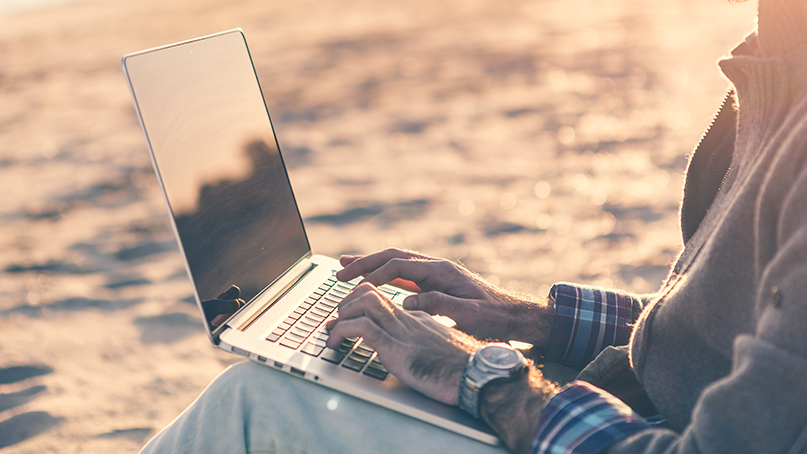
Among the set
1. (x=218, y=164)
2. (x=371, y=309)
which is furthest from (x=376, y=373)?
(x=218, y=164)

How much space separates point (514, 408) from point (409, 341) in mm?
238

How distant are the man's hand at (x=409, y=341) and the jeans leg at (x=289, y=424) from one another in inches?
3.0

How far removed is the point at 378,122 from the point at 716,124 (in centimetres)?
512

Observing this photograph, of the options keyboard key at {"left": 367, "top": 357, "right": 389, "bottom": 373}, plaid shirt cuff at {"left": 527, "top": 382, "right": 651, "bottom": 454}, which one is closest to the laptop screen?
keyboard key at {"left": 367, "top": 357, "right": 389, "bottom": 373}

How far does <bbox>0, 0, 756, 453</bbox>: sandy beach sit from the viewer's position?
9.05 ft

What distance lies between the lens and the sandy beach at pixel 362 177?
2.76 metres

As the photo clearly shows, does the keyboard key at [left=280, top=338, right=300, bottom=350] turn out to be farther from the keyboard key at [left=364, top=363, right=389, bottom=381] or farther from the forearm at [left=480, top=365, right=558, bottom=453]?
the forearm at [left=480, top=365, right=558, bottom=453]

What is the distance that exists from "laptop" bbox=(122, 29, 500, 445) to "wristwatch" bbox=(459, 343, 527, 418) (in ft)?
0.14

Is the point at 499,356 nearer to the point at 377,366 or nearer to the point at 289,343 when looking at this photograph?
the point at 377,366

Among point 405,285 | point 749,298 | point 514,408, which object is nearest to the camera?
point 749,298

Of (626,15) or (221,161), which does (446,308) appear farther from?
(626,15)

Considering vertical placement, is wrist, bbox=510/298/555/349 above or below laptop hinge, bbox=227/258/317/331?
below

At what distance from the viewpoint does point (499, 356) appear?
3.88ft

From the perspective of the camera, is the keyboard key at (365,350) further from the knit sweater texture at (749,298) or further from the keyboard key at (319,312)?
the knit sweater texture at (749,298)
